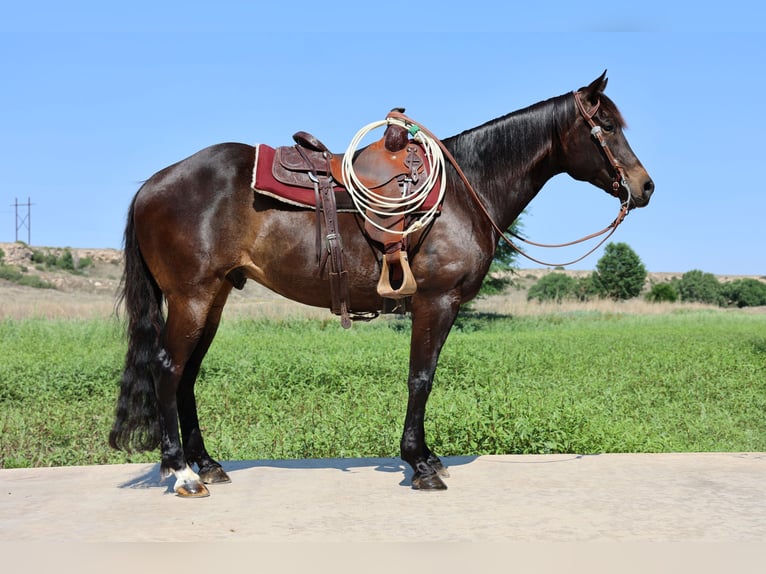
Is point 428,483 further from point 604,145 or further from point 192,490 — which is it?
point 604,145

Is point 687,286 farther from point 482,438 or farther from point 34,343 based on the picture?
point 482,438

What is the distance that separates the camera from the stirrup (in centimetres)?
436

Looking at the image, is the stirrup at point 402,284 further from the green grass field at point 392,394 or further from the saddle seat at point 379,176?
the green grass field at point 392,394

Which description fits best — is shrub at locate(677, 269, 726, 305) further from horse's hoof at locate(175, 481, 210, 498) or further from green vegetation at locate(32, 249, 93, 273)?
horse's hoof at locate(175, 481, 210, 498)

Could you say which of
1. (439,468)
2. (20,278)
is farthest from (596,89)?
(20,278)

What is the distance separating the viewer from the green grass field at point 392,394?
6.51m

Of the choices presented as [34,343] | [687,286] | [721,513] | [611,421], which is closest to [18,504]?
[721,513]

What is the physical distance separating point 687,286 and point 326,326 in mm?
36921

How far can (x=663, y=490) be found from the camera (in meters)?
4.38

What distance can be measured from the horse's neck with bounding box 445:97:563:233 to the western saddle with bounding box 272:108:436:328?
0.42 m

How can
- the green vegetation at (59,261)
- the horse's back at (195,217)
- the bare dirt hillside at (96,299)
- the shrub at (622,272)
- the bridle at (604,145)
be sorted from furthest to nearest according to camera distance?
the green vegetation at (59,261)
the shrub at (622,272)
the bare dirt hillside at (96,299)
the bridle at (604,145)
the horse's back at (195,217)

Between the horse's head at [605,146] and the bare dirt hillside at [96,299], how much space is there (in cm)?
306

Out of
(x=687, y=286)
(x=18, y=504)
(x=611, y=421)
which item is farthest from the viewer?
(x=687, y=286)

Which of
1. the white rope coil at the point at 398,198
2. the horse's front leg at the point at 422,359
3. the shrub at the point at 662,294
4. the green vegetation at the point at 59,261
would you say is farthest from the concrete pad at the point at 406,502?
the green vegetation at the point at 59,261
